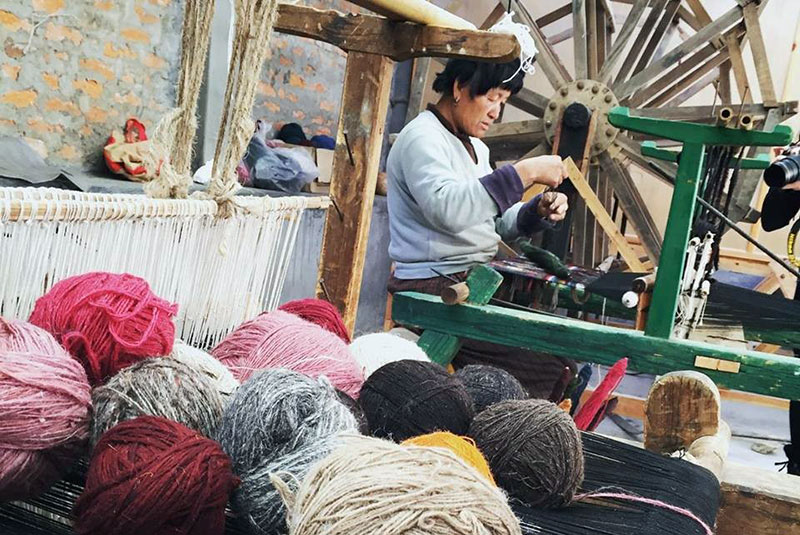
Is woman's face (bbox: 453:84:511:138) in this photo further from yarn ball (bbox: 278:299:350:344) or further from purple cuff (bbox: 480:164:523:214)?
yarn ball (bbox: 278:299:350:344)

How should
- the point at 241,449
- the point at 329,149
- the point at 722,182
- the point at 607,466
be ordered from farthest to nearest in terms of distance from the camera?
the point at 329,149
the point at 722,182
the point at 607,466
the point at 241,449

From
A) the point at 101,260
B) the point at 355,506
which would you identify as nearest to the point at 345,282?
the point at 101,260

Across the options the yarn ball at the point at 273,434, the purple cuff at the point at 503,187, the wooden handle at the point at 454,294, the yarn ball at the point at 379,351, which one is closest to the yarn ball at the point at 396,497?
the yarn ball at the point at 273,434

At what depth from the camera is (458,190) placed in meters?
2.07

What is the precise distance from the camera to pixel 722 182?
214 centimetres

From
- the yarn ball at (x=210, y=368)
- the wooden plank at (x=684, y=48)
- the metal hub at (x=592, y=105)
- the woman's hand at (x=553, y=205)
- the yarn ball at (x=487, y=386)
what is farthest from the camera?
the metal hub at (x=592, y=105)

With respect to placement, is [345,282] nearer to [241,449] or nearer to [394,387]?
[394,387]

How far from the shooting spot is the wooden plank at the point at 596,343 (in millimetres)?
1831

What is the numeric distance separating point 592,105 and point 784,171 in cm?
319

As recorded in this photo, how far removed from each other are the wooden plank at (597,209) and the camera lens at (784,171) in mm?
1467

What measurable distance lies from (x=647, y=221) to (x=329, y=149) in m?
2.24

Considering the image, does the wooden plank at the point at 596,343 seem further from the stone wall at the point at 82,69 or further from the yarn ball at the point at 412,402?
the stone wall at the point at 82,69

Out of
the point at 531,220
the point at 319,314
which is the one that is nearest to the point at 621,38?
the point at 531,220

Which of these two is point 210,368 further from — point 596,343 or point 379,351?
point 596,343
